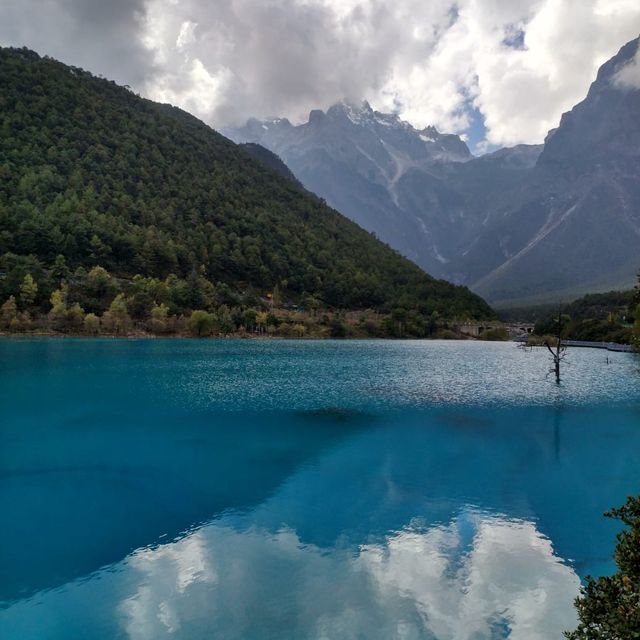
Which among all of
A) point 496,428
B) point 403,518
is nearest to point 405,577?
point 403,518

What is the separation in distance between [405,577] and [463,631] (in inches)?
111

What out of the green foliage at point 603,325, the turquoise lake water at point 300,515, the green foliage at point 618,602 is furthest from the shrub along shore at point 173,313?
the green foliage at point 618,602

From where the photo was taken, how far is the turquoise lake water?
13.1 metres

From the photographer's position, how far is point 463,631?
492 inches

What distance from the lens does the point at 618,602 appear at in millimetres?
7793

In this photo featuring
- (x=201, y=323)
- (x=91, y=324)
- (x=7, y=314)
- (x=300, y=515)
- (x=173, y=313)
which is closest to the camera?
(x=300, y=515)

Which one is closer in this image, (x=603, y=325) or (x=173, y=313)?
(x=173, y=313)

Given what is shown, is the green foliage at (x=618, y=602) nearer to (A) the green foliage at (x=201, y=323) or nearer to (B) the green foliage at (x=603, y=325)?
(A) the green foliage at (x=201, y=323)

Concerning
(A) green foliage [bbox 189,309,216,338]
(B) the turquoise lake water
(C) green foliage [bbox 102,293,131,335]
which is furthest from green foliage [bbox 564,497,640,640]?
(A) green foliage [bbox 189,309,216,338]

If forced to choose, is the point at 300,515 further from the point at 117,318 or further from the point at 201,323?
the point at 201,323

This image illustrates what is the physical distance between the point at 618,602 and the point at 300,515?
13.7 metres

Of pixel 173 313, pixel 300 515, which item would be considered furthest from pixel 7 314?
pixel 300 515

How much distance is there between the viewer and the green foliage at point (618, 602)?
7285 millimetres

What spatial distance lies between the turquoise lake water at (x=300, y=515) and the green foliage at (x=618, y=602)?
537cm
